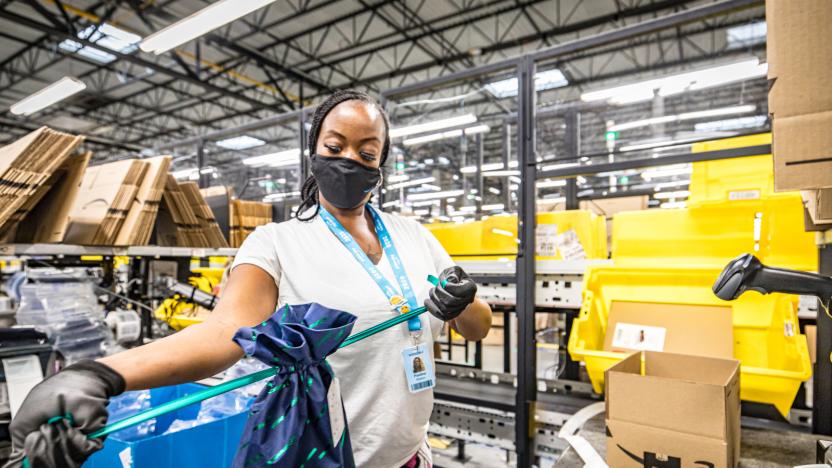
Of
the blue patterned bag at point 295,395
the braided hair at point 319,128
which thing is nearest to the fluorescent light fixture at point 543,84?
the braided hair at point 319,128

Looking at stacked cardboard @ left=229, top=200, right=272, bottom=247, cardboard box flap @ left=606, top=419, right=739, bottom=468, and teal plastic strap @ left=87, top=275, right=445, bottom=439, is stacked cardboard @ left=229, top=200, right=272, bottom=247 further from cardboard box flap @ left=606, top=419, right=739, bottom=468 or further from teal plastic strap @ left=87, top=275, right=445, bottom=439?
cardboard box flap @ left=606, top=419, right=739, bottom=468

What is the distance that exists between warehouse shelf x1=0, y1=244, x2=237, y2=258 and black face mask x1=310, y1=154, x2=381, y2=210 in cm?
178

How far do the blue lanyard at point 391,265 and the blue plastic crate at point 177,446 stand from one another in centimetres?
86

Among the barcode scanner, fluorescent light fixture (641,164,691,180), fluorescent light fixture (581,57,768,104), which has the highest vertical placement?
fluorescent light fixture (581,57,768,104)

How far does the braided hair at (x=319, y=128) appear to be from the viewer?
1283 millimetres

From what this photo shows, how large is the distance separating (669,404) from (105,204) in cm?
303

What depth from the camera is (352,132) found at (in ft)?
4.11

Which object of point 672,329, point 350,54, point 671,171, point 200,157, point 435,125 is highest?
point 350,54

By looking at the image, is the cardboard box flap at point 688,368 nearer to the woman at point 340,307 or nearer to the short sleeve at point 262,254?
the woman at point 340,307

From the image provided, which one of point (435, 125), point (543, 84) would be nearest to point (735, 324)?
point (435, 125)

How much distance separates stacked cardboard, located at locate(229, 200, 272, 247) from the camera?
4.02 m

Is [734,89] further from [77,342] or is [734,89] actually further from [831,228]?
[77,342]

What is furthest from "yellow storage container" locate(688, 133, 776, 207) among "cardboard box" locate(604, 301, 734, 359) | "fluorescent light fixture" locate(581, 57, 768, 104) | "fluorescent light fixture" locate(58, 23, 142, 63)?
"fluorescent light fixture" locate(58, 23, 142, 63)

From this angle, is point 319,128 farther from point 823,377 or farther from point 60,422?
point 823,377
